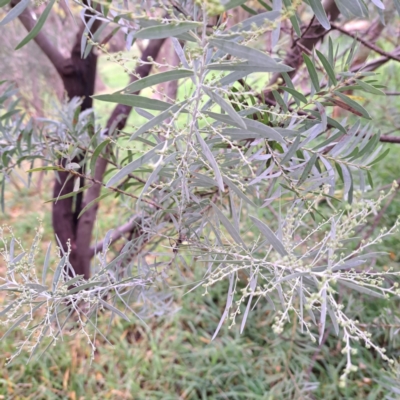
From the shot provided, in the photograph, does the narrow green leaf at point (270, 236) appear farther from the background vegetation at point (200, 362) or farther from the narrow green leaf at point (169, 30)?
the background vegetation at point (200, 362)

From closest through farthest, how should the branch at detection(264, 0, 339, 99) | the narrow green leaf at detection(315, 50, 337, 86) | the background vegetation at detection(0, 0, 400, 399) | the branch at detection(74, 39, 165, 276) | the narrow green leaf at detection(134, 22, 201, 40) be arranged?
1. the narrow green leaf at detection(134, 22, 201, 40)
2. the narrow green leaf at detection(315, 50, 337, 86)
3. the branch at detection(264, 0, 339, 99)
4. the branch at detection(74, 39, 165, 276)
5. the background vegetation at detection(0, 0, 400, 399)

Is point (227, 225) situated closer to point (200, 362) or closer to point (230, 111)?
point (230, 111)

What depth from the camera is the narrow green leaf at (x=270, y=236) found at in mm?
272

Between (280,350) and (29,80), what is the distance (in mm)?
1912

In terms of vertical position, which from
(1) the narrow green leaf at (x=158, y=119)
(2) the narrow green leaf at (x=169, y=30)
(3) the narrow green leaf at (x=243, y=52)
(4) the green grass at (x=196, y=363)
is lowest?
(4) the green grass at (x=196, y=363)

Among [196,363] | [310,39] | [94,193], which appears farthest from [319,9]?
[196,363]

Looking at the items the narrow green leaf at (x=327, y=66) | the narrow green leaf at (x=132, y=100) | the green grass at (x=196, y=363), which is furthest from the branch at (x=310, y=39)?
the green grass at (x=196, y=363)

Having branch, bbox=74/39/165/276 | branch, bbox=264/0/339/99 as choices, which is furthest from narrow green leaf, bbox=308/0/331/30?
branch, bbox=74/39/165/276

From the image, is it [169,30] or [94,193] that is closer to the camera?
[169,30]

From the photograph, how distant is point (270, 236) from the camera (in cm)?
28

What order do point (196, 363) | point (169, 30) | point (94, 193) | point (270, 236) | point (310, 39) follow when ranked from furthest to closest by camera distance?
point (196, 363) < point (94, 193) < point (310, 39) < point (270, 236) < point (169, 30)

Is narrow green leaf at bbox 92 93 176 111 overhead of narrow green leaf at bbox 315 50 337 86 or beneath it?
overhead

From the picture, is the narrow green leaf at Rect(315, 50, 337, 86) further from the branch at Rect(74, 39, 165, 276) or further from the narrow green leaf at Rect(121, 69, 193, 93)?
the branch at Rect(74, 39, 165, 276)

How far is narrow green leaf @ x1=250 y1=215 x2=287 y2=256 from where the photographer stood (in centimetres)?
27
